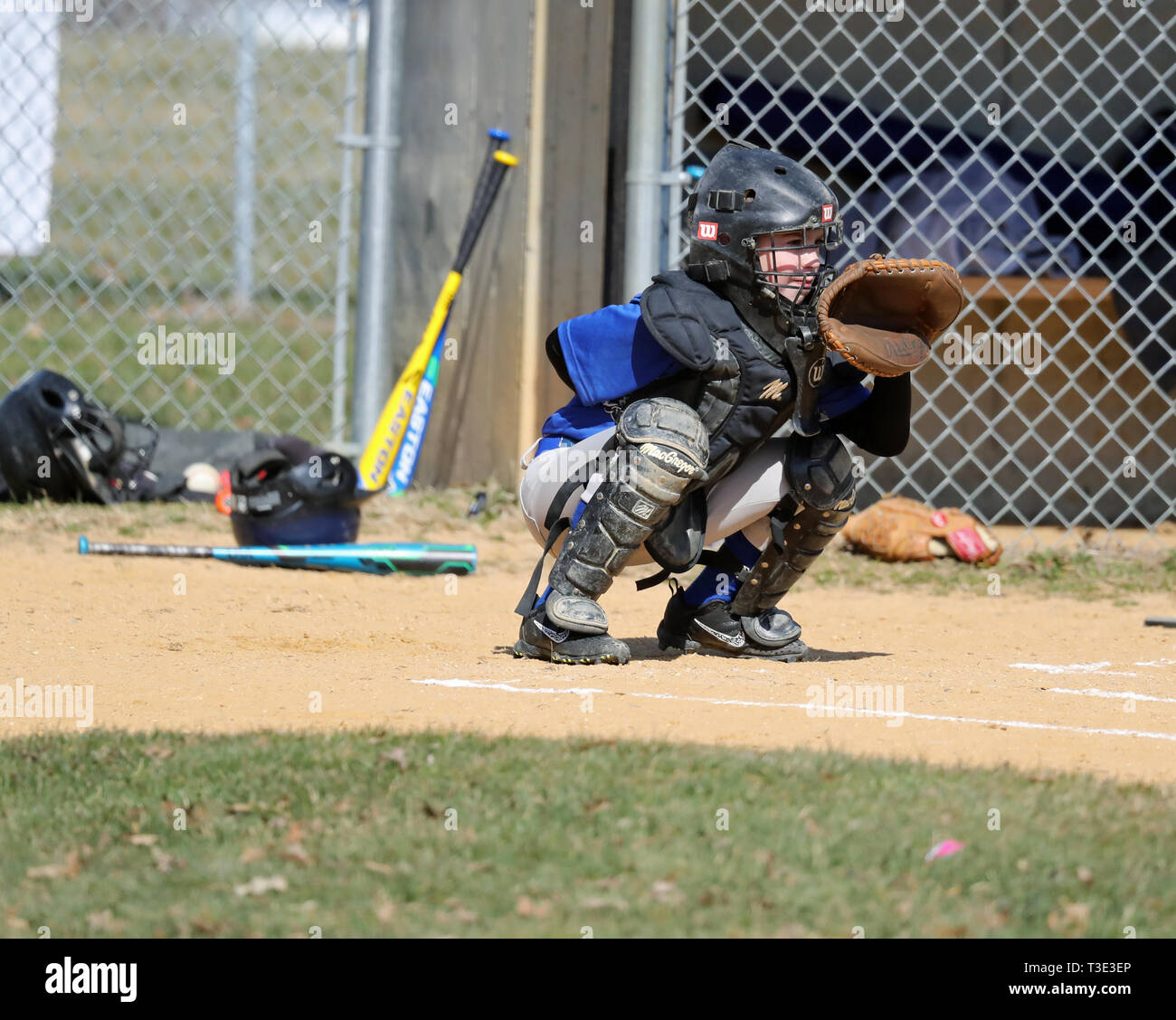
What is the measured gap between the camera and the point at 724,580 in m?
4.24

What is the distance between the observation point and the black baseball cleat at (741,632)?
13.8 feet

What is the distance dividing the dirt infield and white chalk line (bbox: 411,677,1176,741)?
1 centimetres

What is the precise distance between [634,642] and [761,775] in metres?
1.69

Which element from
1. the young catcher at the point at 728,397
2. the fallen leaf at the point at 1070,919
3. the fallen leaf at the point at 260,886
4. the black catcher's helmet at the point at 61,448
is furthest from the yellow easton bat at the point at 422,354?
Answer: the fallen leaf at the point at 1070,919

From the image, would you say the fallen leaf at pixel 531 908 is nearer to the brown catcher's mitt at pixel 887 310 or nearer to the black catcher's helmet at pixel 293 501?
the brown catcher's mitt at pixel 887 310

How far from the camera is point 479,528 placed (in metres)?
6.47

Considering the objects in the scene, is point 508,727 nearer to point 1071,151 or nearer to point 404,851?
point 404,851

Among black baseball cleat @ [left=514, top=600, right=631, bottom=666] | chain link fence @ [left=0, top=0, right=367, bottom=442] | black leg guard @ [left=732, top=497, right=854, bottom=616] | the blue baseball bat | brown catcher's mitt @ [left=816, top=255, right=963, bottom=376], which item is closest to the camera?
brown catcher's mitt @ [left=816, top=255, right=963, bottom=376]

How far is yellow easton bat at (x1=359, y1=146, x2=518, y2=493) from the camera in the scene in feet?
21.4

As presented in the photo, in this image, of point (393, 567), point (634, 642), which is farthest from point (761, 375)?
point (393, 567)
